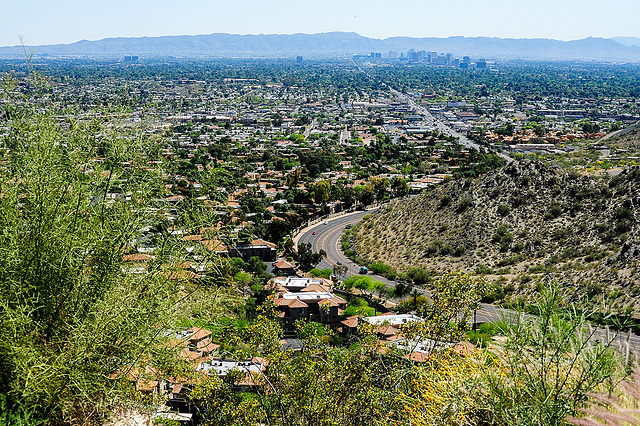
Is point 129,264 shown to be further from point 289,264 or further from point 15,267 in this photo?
point 289,264

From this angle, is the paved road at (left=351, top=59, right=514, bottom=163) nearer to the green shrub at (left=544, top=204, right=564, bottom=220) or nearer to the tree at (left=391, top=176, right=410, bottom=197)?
the tree at (left=391, top=176, right=410, bottom=197)

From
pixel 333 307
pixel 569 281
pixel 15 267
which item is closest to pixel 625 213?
pixel 569 281

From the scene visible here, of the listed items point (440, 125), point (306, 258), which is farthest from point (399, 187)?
point (440, 125)

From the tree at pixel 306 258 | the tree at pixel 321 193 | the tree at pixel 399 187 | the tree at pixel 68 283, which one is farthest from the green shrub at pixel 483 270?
the tree at pixel 68 283

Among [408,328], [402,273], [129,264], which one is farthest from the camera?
[402,273]

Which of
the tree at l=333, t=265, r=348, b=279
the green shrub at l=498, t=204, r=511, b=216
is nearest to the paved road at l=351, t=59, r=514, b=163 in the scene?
the green shrub at l=498, t=204, r=511, b=216

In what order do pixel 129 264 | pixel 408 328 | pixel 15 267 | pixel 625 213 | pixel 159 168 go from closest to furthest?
pixel 15 267 < pixel 129 264 < pixel 159 168 < pixel 408 328 < pixel 625 213

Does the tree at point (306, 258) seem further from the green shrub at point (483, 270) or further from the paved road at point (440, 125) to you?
the paved road at point (440, 125)

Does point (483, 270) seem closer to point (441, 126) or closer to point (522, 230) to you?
point (522, 230)
